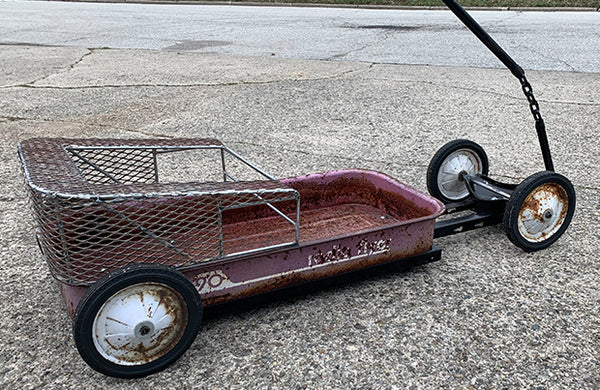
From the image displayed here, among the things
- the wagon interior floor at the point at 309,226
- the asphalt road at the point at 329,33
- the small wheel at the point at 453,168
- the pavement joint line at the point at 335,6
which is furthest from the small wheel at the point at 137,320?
the pavement joint line at the point at 335,6

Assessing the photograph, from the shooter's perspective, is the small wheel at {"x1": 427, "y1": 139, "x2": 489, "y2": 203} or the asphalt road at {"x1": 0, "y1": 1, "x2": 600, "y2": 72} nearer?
the small wheel at {"x1": 427, "y1": 139, "x2": 489, "y2": 203}

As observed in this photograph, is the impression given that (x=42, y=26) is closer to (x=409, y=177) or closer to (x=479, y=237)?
(x=409, y=177)

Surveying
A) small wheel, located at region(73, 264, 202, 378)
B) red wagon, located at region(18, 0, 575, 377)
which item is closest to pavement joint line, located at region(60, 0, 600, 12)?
red wagon, located at region(18, 0, 575, 377)

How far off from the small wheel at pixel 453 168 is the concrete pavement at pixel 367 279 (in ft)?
0.97

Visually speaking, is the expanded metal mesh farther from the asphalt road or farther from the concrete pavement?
the asphalt road

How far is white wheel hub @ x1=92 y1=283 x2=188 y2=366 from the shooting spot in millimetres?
1785

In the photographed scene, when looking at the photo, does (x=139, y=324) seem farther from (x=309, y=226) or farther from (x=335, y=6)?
(x=335, y=6)

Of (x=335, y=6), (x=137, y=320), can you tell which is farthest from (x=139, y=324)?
(x=335, y=6)

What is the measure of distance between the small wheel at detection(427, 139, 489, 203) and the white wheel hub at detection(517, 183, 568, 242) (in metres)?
0.55

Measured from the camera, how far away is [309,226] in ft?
9.42

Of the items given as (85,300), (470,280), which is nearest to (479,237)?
(470,280)

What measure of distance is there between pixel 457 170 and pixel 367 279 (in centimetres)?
101

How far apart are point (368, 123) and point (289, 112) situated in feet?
2.70

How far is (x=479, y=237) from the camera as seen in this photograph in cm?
296
